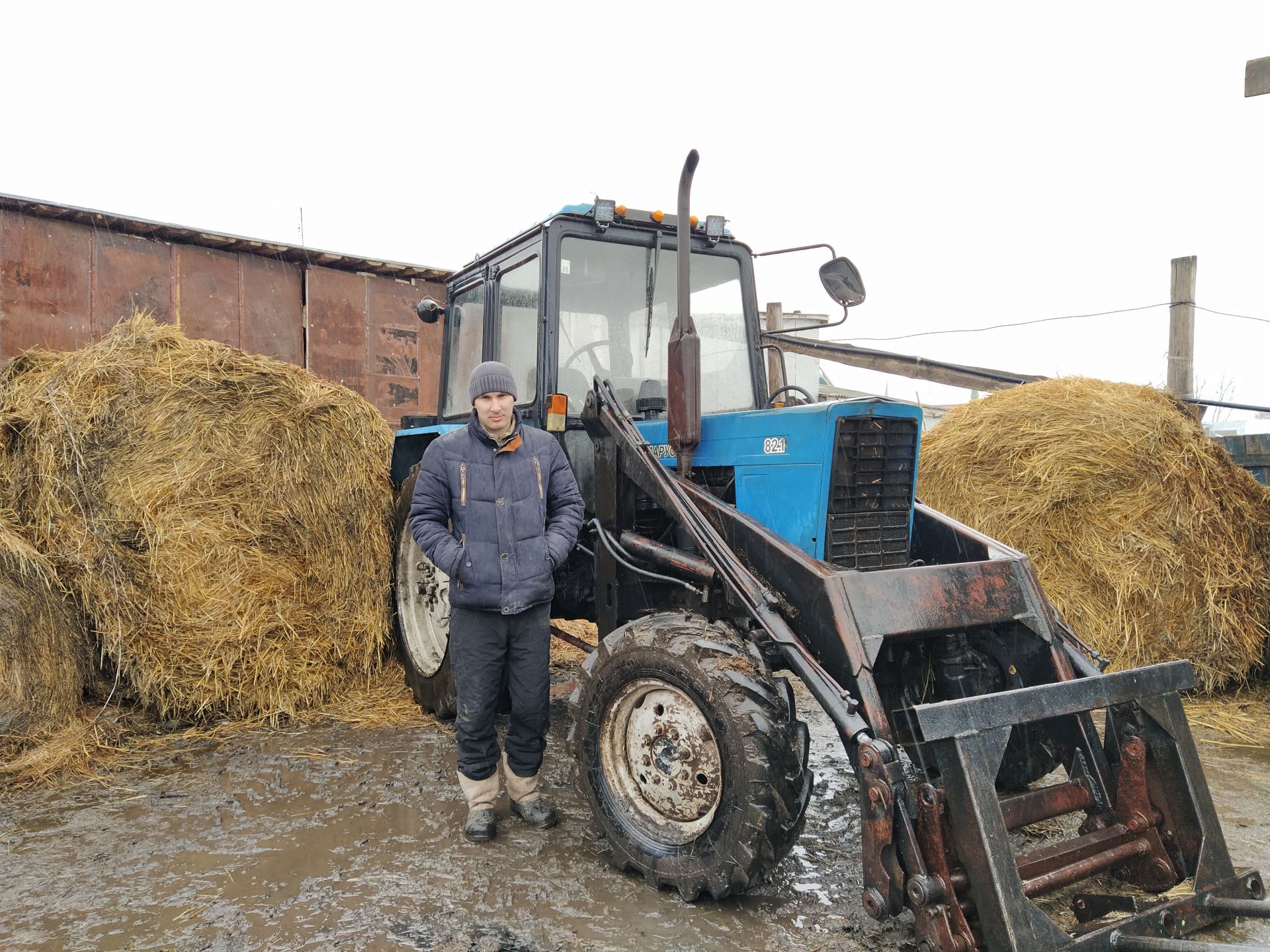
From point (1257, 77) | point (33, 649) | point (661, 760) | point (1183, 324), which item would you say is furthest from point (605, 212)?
point (1183, 324)

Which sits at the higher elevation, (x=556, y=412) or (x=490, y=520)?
(x=556, y=412)

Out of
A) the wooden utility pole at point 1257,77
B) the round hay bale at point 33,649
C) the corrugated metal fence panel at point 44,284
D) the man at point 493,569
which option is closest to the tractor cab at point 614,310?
the man at point 493,569

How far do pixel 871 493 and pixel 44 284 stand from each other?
27.9 ft

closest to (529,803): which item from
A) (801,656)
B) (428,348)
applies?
(801,656)

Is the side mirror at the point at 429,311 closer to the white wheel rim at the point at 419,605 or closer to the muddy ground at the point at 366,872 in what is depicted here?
the white wheel rim at the point at 419,605

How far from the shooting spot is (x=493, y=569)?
3.33 m

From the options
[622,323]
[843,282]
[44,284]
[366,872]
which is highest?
[44,284]

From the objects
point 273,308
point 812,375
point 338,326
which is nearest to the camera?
point 273,308

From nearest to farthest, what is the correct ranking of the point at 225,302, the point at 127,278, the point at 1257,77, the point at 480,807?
the point at 480,807 < the point at 1257,77 < the point at 127,278 < the point at 225,302

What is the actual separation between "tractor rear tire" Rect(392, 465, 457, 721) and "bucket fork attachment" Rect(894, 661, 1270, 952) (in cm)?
296

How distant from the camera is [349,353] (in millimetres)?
10555

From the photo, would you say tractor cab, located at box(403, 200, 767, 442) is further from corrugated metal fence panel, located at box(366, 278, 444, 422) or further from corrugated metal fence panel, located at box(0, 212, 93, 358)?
corrugated metal fence panel, located at box(366, 278, 444, 422)

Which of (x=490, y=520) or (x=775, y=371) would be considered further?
(x=775, y=371)

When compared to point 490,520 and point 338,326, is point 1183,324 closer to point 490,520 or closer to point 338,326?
point 490,520
